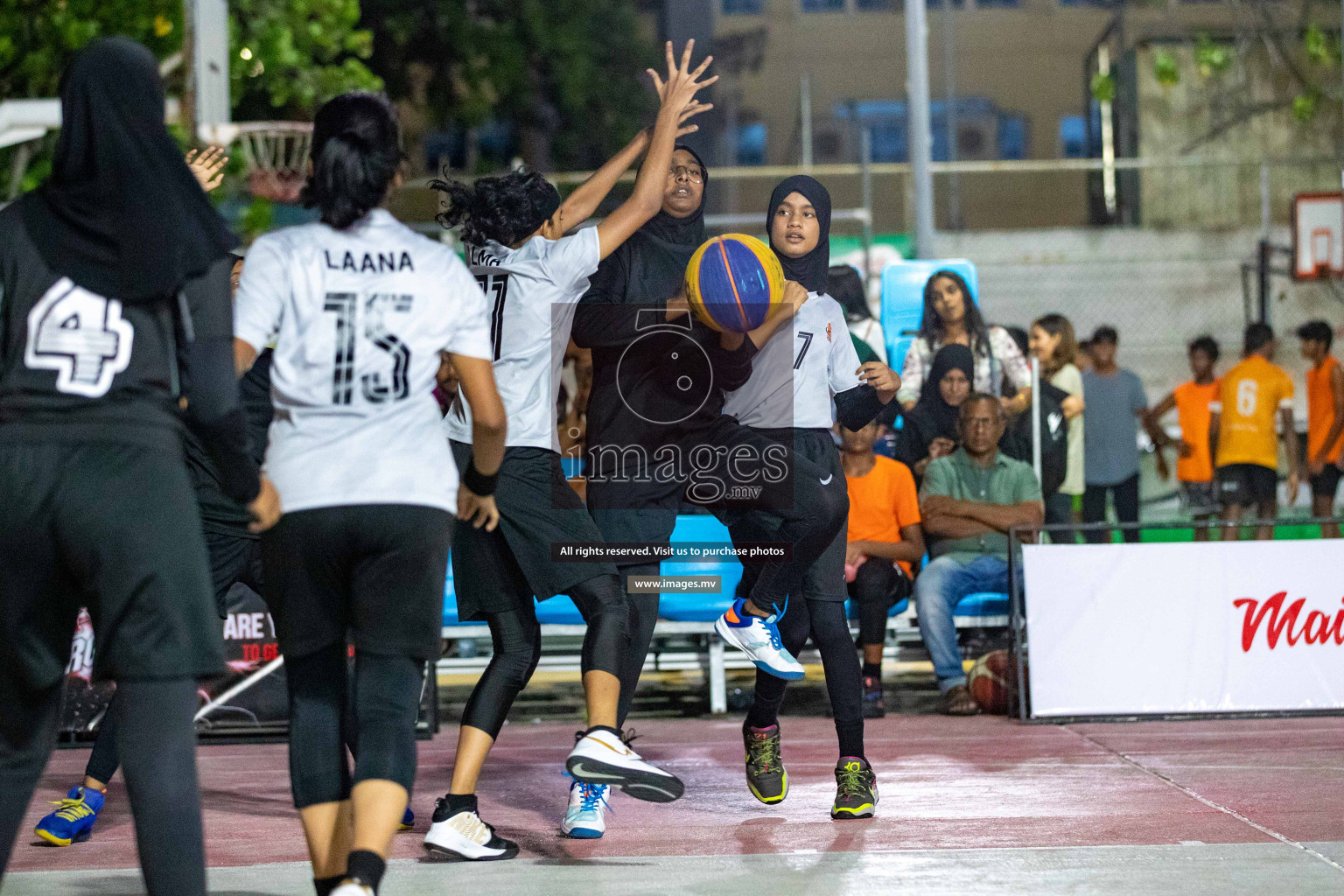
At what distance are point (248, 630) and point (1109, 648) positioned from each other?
427 cm

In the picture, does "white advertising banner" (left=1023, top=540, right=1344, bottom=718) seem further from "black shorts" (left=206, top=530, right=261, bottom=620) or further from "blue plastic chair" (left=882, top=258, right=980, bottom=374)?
"black shorts" (left=206, top=530, right=261, bottom=620)

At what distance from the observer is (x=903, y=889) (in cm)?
426

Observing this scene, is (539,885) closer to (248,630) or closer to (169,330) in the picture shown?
(169,330)

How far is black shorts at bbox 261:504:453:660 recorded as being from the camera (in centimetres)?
351

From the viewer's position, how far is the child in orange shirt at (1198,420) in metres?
13.3

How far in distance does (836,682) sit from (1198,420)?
8.98m

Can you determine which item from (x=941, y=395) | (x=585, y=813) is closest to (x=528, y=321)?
(x=585, y=813)

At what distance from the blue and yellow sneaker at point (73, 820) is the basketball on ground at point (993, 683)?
444 cm

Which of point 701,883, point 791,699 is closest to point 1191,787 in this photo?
point 701,883

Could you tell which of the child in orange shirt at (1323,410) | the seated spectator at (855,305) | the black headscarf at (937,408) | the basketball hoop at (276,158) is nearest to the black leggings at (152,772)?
the seated spectator at (855,305)

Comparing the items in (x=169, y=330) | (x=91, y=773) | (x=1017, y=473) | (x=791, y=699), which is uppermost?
(x=169, y=330)

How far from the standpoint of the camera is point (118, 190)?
320 centimetres

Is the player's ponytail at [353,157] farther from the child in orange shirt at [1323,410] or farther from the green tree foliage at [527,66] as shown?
the green tree foliage at [527,66]

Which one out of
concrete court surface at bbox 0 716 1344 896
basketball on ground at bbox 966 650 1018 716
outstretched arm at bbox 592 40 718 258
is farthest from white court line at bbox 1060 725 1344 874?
outstretched arm at bbox 592 40 718 258
